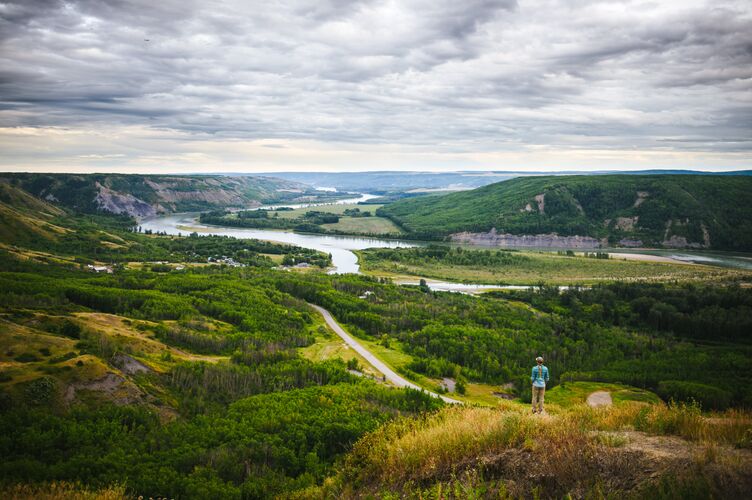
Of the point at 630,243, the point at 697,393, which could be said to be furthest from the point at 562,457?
the point at 630,243

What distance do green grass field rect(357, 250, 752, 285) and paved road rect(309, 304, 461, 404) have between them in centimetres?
5282

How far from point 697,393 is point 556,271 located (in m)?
91.8

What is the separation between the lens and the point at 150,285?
262 ft

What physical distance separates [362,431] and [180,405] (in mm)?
14829

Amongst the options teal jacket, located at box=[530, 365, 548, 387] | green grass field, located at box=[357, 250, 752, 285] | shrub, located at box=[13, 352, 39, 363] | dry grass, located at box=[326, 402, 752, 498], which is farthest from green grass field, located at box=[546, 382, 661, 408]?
green grass field, located at box=[357, 250, 752, 285]

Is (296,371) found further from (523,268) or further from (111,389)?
(523,268)

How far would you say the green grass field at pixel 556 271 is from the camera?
4786 inches

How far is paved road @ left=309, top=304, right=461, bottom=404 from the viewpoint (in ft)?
158

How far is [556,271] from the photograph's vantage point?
136m

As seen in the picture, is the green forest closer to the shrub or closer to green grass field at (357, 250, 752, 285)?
the shrub

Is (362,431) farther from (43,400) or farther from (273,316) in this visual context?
(273,316)

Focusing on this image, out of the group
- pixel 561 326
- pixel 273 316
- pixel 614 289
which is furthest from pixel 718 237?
pixel 273 316

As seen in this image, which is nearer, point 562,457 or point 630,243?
point 562,457

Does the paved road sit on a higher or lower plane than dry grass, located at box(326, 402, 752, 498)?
lower
